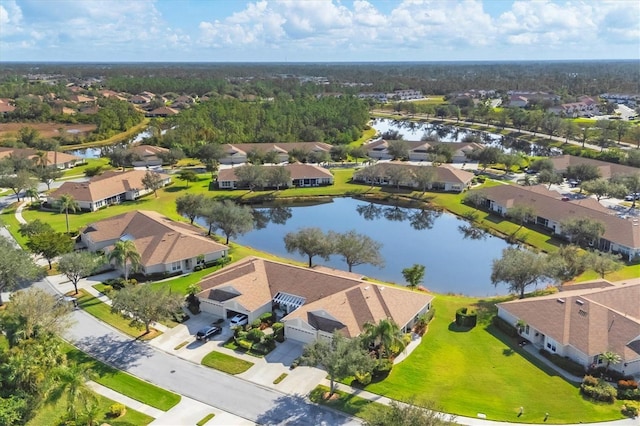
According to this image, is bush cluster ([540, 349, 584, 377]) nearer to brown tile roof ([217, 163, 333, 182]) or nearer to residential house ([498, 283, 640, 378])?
residential house ([498, 283, 640, 378])

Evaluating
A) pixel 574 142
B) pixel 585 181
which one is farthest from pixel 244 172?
pixel 574 142

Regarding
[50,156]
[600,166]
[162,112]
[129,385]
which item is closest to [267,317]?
[129,385]

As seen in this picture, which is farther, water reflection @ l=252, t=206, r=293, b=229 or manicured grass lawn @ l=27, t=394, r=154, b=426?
water reflection @ l=252, t=206, r=293, b=229

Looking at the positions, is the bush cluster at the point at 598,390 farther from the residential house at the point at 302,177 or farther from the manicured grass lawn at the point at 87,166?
the manicured grass lawn at the point at 87,166

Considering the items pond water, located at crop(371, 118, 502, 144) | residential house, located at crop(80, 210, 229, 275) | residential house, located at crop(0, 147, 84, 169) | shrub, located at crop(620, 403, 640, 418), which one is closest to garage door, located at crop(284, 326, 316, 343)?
residential house, located at crop(80, 210, 229, 275)

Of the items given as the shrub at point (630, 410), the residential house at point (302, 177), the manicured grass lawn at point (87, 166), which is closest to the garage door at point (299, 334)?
the shrub at point (630, 410)

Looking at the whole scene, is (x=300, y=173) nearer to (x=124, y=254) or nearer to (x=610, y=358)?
(x=124, y=254)
